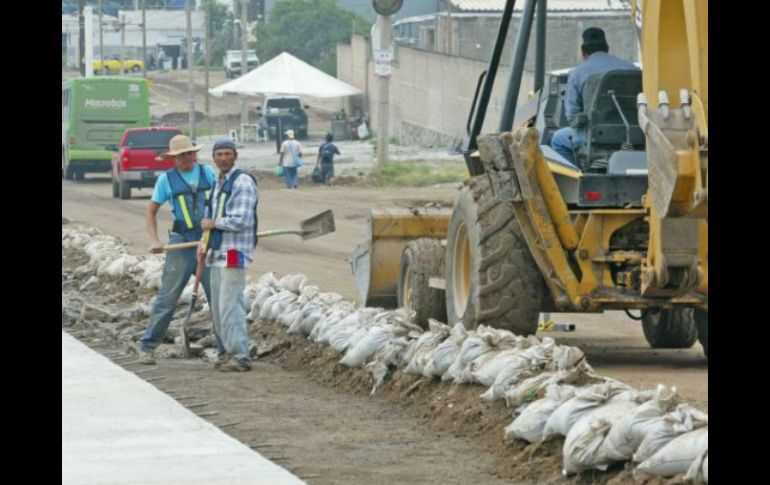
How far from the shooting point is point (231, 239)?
12.7m

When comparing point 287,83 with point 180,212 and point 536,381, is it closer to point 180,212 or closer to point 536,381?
point 180,212

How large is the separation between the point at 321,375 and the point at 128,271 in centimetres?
812

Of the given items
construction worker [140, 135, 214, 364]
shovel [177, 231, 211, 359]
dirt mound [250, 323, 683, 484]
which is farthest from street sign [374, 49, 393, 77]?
construction worker [140, 135, 214, 364]

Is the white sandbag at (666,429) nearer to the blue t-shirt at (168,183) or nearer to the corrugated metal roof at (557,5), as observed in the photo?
the blue t-shirt at (168,183)

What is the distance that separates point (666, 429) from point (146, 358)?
21.9 ft

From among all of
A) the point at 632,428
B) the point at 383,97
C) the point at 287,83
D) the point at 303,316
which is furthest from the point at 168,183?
the point at 287,83

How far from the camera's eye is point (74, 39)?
115938 mm

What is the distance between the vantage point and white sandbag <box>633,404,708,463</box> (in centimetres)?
754

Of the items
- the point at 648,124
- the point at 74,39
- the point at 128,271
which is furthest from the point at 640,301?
the point at 74,39

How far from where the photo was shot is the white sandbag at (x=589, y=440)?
7.89m

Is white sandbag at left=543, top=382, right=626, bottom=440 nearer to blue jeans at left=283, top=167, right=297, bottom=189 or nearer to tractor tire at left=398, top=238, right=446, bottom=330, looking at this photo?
tractor tire at left=398, top=238, right=446, bottom=330

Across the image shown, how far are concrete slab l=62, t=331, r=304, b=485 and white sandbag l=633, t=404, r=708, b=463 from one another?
5.52ft
